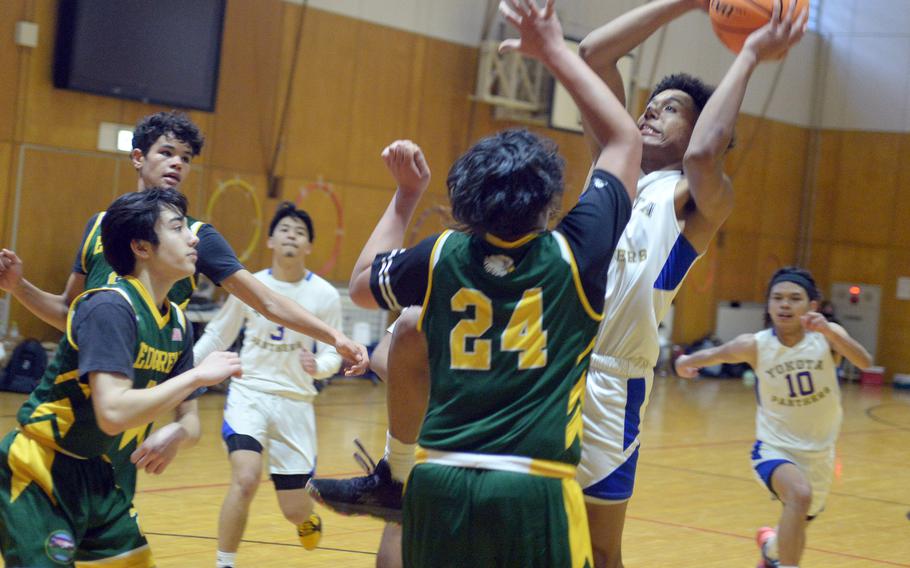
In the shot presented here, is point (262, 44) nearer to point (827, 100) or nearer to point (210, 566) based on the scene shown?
point (210, 566)

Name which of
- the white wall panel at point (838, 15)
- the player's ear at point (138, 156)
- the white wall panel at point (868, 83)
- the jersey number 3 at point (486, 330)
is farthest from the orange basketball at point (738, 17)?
the white wall panel at point (838, 15)

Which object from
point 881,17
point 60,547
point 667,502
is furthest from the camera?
point 881,17

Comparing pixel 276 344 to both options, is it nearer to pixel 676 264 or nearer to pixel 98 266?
pixel 98 266

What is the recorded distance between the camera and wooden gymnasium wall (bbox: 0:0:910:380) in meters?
12.2

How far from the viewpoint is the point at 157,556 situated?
6.26 metres

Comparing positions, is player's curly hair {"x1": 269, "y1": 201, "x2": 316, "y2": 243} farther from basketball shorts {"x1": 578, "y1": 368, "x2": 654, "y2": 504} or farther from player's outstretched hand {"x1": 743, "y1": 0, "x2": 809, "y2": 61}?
player's outstretched hand {"x1": 743, "y1": 0, "x2": 809, "y2": 61}

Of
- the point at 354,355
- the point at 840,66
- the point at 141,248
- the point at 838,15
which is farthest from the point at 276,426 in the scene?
the point at 838,15

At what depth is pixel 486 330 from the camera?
9.45 feet

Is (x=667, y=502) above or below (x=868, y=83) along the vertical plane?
below

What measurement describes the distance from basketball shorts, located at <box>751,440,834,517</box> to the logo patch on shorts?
404 cm

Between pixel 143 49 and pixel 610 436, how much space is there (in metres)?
9.92

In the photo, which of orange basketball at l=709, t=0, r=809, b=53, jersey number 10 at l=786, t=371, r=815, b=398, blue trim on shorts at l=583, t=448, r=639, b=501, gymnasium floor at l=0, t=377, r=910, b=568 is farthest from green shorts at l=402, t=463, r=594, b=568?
jersey number 10 at l=786, t=371, r=815, b=398

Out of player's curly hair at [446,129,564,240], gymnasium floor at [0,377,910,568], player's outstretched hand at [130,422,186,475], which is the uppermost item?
player's curly hair at [446,129,564,240]

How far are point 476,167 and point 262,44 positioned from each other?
Result: 37.8 feet
